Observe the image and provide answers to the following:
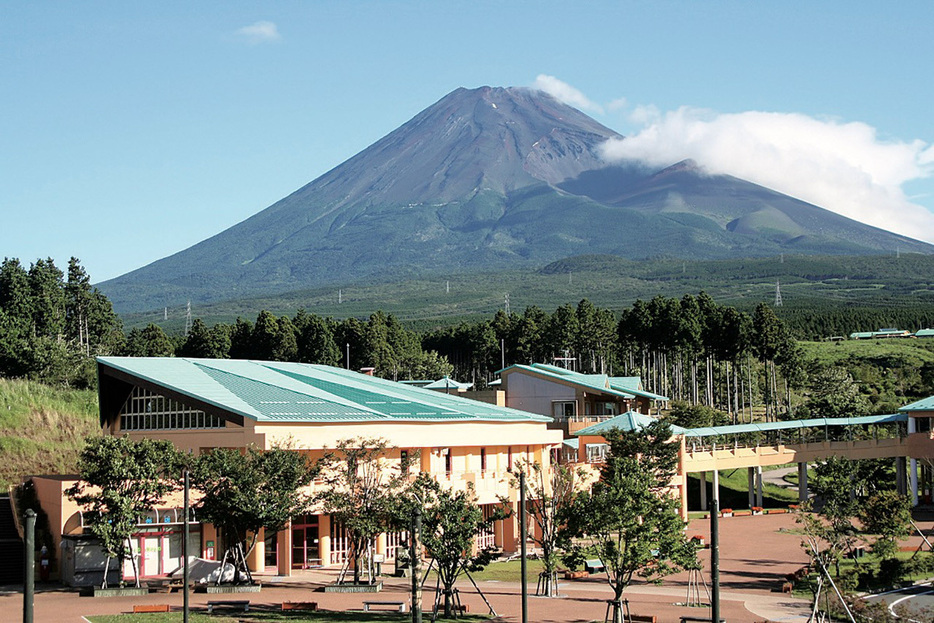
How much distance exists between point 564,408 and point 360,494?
3321cm

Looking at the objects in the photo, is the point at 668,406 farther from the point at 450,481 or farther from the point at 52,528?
the point at 52,528

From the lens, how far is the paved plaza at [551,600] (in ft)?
111

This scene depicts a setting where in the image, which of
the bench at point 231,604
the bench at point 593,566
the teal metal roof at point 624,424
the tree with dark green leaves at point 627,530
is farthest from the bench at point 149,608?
the teal metal roof at point 624,424

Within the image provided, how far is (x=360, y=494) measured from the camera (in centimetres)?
4028

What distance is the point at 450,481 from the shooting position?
46.9m

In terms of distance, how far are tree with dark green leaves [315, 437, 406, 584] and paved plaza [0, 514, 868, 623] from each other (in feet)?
5.20

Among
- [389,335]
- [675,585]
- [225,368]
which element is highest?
[389,335]

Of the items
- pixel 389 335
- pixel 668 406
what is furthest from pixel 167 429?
pixel 389 335

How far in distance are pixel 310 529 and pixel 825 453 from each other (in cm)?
3417

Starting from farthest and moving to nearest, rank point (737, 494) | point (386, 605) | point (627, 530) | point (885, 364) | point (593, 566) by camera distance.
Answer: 1. point (885, 364)
2. point (737, 494)
3. point (593, 566)
4. point (386, 605)
5. point (627, 530)

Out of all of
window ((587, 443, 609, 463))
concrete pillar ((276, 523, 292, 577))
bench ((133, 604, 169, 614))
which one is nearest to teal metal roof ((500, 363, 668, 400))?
window ((587, 443, 609, 463))

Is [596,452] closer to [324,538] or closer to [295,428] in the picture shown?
[324,538]

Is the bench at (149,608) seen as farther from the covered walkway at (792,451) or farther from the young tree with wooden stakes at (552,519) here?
the covered walkway at (792,451)

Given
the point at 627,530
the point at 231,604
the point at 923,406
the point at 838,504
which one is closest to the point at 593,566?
the point at 838,504
